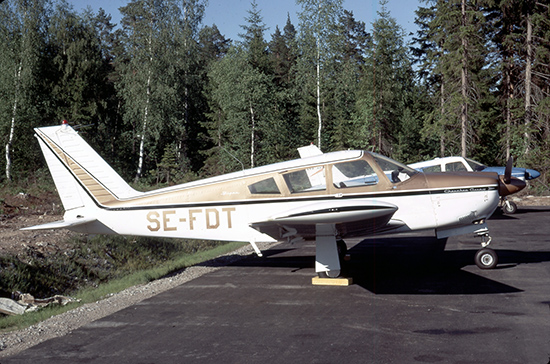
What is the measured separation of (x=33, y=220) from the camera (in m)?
18.0

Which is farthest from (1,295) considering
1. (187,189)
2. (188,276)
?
(187,189)

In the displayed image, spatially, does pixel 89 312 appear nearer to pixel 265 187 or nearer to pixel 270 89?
pixel 265 187

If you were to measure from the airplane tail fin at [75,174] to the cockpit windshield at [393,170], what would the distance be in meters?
5.30

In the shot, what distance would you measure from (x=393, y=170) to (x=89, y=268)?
892 centimetres

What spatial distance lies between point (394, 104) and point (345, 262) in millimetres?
32565

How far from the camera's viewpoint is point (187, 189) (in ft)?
32.8

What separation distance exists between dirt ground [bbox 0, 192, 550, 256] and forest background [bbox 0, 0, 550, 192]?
26.7ft

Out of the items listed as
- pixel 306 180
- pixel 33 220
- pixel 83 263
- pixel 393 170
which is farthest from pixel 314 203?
pixel 33 220

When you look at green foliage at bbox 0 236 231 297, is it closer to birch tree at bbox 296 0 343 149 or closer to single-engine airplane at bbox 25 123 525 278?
single-engine airplane at bbox 25 123 525 278

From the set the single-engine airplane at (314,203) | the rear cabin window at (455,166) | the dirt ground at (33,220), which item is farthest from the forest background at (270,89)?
the single-engine airplane at (314,203)

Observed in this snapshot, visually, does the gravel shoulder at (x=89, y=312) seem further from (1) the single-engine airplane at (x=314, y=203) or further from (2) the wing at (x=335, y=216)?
(2) the wing at (x=335, y=216)

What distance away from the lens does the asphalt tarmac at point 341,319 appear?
5.56 m

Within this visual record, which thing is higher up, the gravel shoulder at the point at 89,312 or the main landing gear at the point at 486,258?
the main landing gear at the point at 486,258

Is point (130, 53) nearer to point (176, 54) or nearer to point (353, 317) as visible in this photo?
point (176, 54)
